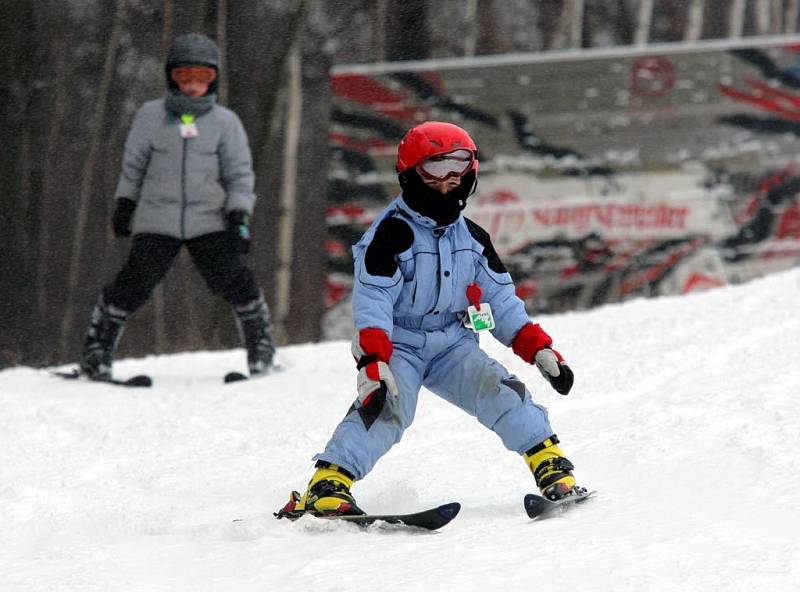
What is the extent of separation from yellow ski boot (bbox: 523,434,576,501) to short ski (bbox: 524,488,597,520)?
0.03 m

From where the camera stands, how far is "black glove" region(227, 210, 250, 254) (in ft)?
21.8

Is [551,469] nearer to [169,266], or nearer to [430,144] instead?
[430,144]

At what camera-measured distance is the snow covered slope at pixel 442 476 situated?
317 centimetres

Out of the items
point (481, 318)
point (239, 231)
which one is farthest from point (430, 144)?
point (239, 231)

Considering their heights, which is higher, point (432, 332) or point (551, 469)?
point (432, 332)

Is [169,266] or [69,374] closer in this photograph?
[169,266]

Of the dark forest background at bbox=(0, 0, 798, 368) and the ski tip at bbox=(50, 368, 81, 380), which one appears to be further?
the dark forest background at bbox=(0, 0, 798, 368)

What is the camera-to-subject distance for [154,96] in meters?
9.52

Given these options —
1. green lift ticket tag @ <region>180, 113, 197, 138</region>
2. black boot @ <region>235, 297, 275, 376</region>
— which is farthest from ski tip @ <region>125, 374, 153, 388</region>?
green lift ticket tag @ <region>180, 113, 197, 138</region>

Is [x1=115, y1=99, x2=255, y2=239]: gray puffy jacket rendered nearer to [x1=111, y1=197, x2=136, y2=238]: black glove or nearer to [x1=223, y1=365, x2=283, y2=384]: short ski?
[x1=111, y1=197, x2=136, y2=238]: black glove

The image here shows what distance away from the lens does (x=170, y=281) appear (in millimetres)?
9758

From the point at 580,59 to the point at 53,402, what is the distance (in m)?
5.26

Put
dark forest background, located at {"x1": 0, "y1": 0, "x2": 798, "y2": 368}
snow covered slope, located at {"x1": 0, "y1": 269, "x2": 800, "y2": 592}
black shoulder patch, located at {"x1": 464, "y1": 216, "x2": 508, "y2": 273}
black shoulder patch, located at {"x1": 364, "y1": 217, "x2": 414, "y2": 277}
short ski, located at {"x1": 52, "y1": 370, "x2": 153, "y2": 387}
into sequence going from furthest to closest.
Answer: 1. dark forest background, located at {"x1": 0, "y1": 0, "x2": 798, "y2": 368}
2. short ski, located at {"x1": 52, "y1": 370, "x2": 153, "y2": 387}
3. black shoulder patch, located at {"x1": 464, "y1": 216, "x2": 508, "y2": 273}
4. black shoulder patch, located at {"x1": 364, "y1": 217, "x2": 414, "y2": 277}
5. snow covered slope, located at {"x1": 0, "y1": 269, "x2": 800, "y2": 592}

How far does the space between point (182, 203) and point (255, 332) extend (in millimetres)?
738
